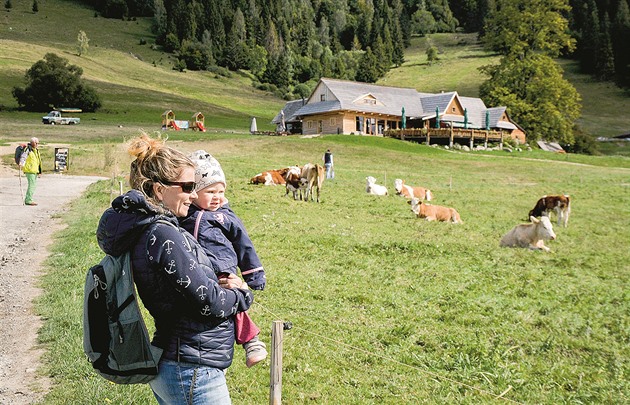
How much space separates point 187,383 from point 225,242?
1029mm

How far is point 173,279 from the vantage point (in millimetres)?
2857

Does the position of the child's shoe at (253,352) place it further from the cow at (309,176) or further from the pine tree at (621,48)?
the pine tree at (621,48)

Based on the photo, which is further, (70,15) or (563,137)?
(70,15)

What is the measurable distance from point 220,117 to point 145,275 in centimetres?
8696

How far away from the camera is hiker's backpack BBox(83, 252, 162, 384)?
293cm

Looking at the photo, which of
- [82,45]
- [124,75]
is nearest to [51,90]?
[124,75]

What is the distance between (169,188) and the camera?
314 centimetres

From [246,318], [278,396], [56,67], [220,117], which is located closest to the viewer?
[246,318]

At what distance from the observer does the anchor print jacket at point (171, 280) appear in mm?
2850

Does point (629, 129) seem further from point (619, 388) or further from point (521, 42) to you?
point (619, 388)

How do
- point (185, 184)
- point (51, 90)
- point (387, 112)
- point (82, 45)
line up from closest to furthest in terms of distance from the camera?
point (185, 184)
point (387, 112)
point (51, 90)
point (82, 45)

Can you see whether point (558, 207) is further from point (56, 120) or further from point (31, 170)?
point (56, 120)

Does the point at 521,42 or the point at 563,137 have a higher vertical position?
the point at 521,42

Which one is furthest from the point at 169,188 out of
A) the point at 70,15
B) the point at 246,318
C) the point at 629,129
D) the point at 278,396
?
the point at 70,15
